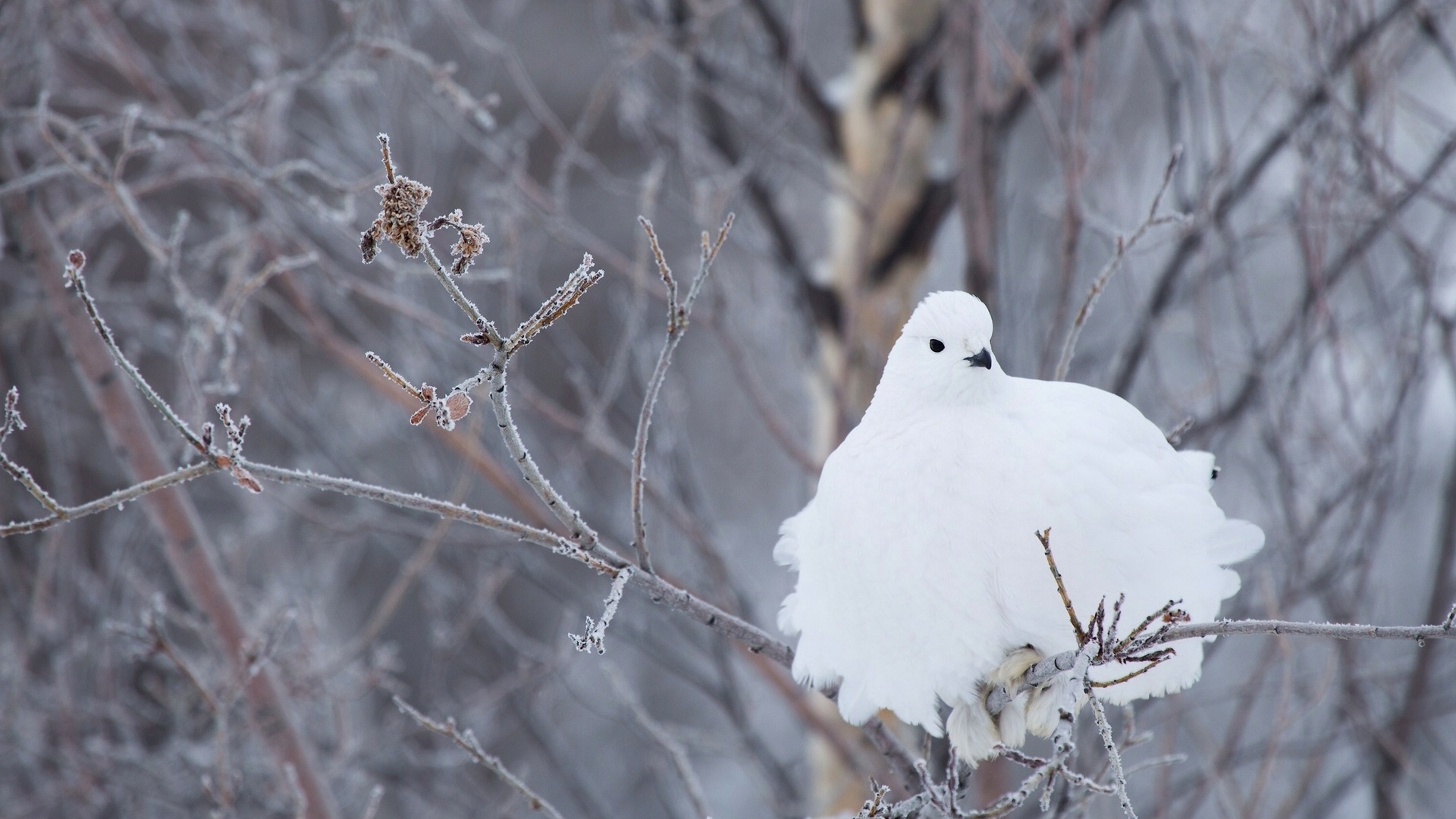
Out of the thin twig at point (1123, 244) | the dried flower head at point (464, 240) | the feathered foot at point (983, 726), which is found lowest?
the feathered foot at point (983, 726)

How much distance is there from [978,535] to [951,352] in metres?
0.33

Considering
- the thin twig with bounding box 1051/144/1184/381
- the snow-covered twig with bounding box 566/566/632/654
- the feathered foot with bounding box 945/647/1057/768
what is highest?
the thin twig with bounding box 1051/144/1184/381

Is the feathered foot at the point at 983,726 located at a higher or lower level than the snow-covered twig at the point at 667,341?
lower

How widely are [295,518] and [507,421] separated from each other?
4.90 m

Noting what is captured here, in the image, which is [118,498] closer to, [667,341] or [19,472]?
[19,472]

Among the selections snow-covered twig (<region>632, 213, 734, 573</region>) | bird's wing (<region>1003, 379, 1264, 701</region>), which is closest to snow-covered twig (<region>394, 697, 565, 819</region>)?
snow-covered twig (<region>632, 213, 734, 573</region>)

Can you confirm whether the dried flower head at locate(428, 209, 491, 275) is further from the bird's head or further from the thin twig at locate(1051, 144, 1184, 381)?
the thin twig at locate(1051, 144, 1184, 381)

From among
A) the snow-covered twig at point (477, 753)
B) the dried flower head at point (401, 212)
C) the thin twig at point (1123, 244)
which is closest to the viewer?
the dried flower head at point (401, 212)

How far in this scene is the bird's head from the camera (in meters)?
1.81

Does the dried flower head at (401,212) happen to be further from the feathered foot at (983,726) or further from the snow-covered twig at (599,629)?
the feathered foot at (983,726)

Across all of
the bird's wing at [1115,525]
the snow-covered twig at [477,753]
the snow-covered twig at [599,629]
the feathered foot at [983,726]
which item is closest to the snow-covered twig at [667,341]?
the snow-covered twig at [599,629]

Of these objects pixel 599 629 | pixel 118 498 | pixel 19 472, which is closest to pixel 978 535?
pixel 599 629

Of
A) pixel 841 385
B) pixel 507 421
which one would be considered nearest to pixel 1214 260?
pixel 841 385

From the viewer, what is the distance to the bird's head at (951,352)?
1812mm
